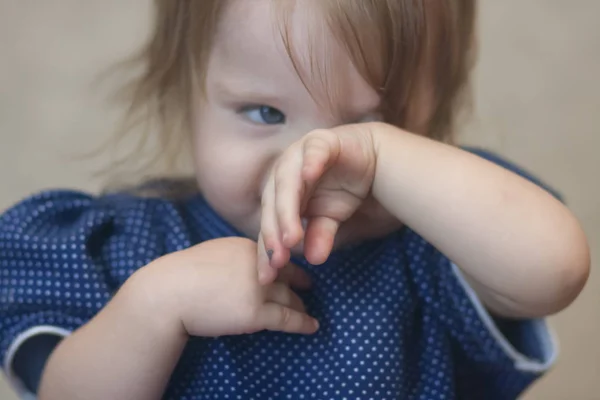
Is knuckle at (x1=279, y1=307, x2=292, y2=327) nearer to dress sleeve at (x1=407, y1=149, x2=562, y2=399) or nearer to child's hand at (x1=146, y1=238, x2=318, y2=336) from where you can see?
child's hand at (x1=146, y1=238, x2=318, y2=336)

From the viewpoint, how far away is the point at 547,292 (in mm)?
486

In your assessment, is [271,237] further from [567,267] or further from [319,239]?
[567,267]

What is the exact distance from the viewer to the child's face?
51cm

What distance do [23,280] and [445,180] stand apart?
0.30m

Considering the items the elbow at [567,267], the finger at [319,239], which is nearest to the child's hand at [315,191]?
the finger at [319,239]

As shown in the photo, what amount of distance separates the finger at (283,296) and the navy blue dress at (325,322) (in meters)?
0.02

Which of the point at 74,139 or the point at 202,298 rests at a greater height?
the point at 202,298

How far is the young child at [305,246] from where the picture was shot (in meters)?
0.49

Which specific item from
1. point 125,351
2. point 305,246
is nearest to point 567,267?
point 305,246

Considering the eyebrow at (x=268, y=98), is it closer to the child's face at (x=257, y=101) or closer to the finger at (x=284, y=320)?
the child's face at (x=257, y=101)

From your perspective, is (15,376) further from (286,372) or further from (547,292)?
(547,292)

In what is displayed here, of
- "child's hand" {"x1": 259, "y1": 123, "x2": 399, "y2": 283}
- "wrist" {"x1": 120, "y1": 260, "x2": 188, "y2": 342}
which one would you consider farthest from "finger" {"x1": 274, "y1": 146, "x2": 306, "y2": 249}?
"wrist" {"x1": 120, "y1": 260, "x2": 188, "y2": 342}

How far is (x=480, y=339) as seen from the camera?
0.56 metres

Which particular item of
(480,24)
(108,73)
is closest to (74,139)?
(108,73)
